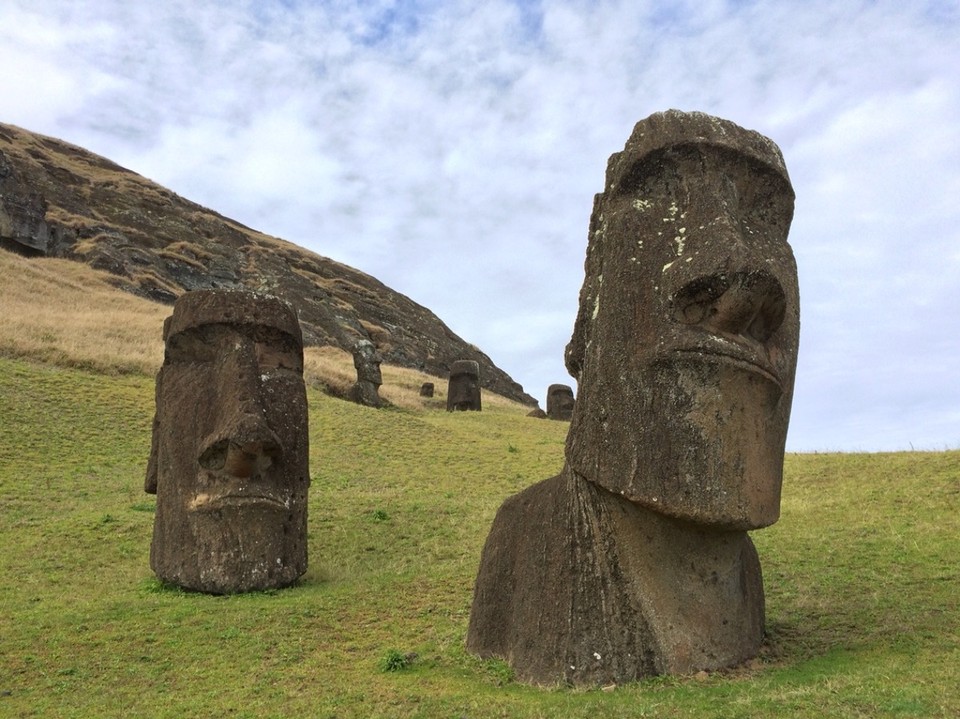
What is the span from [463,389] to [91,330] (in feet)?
48.2

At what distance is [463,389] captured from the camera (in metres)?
35.8

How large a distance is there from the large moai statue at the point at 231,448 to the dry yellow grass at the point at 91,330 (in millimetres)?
18040

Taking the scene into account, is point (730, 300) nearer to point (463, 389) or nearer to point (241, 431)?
point (241, 431)

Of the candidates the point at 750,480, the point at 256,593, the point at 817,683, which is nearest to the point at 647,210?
the point at 750,480

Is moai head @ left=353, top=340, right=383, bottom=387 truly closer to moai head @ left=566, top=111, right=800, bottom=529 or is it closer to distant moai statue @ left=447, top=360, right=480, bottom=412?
distant moai statue @ left=447, top=360, right=480, bottom=412

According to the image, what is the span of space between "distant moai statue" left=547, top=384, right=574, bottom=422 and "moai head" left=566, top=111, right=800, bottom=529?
104ft

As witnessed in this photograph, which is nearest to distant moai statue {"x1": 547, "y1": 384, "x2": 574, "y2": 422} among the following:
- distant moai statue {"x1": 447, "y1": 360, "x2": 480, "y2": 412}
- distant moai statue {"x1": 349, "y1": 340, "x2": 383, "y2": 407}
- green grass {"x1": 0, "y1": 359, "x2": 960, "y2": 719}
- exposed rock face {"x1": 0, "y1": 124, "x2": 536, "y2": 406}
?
distant moai statue {"x1": 447, "y1": 360, "x2": 480, "y2": 412}

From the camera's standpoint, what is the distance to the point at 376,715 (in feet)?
16.9

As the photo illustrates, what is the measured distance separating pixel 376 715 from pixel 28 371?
2122 cm

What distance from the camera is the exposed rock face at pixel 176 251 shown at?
49.8 metres

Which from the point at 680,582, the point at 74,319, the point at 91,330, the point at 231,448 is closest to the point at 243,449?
the point at 231,448

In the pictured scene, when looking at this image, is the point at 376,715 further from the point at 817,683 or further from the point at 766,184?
the point at 766,184

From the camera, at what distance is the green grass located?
17.0ft

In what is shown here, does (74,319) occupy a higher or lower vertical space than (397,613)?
higher
